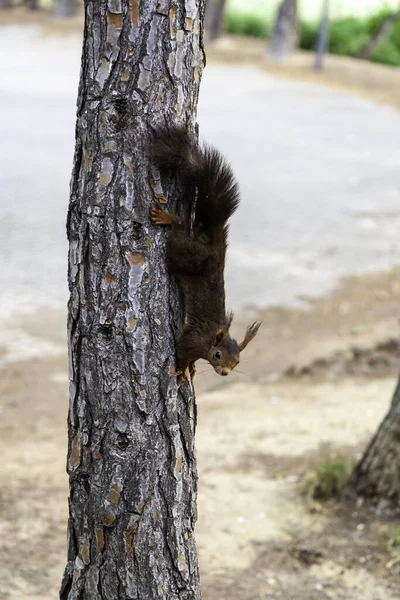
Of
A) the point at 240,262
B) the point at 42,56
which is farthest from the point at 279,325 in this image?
the point at 42,56

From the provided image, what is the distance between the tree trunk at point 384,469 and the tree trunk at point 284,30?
17772 mm

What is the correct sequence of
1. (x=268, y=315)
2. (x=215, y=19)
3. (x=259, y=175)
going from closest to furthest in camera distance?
(x=268, y=315) < (x=259, y=175) < (x=215, y=19)

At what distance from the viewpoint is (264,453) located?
5820 millimetres

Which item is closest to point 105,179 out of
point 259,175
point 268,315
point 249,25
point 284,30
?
point 268,315

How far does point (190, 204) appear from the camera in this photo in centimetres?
263

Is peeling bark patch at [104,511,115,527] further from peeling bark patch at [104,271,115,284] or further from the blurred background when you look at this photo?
the blurred background

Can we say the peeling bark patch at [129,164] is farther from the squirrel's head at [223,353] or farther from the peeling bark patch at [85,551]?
the peeling bark patch at [85,551]

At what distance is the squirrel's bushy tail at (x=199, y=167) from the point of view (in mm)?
2494

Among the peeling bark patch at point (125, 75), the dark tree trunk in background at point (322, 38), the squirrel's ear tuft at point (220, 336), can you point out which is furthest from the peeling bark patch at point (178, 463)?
the dark tree trunk in background at point (322, 38)

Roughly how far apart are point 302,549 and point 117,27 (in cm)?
311

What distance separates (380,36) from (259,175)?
43.9 ft

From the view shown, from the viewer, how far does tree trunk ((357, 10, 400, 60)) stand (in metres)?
25.0

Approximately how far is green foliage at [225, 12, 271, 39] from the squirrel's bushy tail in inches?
Answer: 977

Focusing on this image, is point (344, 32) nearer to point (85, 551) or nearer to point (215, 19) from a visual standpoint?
point (215, 19)
